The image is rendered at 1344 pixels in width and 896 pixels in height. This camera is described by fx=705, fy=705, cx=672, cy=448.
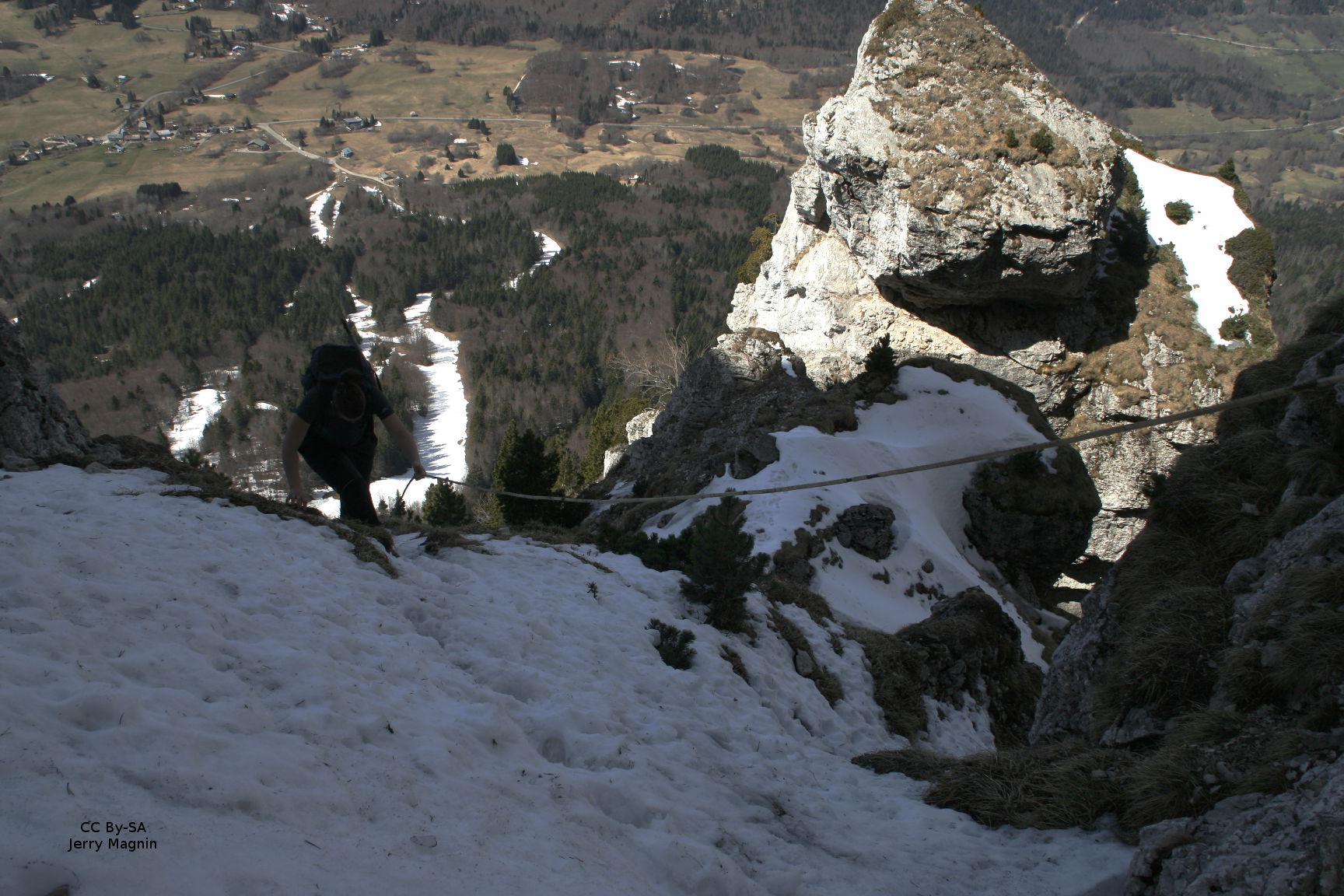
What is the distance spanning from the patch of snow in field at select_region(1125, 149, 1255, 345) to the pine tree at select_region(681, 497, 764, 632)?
44563mm

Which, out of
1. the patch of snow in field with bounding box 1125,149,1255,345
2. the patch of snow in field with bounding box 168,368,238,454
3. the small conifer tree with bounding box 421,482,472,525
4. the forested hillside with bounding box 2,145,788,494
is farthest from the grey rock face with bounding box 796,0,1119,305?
the patch of snow in field with bounding box 168,368,238,454

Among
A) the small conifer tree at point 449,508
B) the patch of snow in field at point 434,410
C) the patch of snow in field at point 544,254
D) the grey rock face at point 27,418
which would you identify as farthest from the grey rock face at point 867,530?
the patch of snow in field at point 544,254

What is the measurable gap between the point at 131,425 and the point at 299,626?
152 meters

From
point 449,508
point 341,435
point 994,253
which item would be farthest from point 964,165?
point 341,435

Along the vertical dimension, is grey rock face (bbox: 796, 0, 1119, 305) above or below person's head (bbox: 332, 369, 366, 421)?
above

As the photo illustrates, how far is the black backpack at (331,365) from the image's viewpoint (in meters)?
8.15

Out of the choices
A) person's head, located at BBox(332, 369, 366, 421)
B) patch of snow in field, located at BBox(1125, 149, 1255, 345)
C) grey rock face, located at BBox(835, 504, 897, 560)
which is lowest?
grey rock face, located at BBox(835, 504, 897, 560)

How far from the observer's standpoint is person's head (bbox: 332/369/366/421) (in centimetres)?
817

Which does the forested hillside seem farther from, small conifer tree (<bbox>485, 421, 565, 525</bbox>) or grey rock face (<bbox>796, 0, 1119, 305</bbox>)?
small conifer tree (<bbox>485, 421, 565, 525</bbox>)

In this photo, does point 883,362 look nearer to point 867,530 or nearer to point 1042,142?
point 867,530

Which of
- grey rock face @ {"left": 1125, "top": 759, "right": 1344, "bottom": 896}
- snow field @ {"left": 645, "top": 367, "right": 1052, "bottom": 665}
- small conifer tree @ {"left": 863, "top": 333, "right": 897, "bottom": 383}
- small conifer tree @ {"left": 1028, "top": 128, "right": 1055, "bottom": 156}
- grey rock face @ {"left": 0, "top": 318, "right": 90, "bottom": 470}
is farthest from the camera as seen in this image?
small conifer tree @ {"left": 1028, "top": 128, "right": 1055, "bottom": 156}

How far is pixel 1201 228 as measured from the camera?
4653cm

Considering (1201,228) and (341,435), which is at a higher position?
(1201,228)

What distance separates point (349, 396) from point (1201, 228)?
2211 inches
